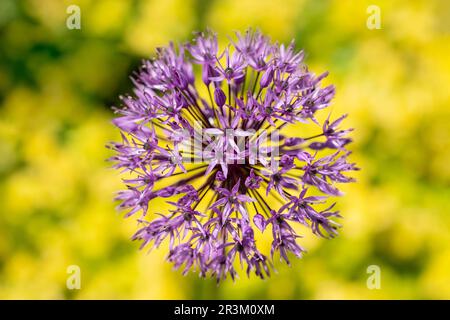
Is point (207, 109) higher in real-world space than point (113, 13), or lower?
lower

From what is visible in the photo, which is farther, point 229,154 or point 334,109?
point 334,109

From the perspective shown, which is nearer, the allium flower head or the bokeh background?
the allium flower head

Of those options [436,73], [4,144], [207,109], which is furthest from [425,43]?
[4,144]

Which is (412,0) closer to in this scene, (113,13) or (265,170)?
(113,13)

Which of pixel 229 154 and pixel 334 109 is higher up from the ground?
pixel 334 109
